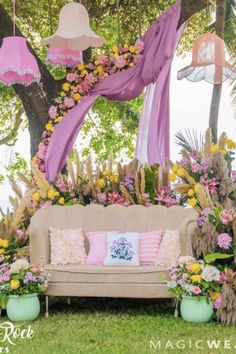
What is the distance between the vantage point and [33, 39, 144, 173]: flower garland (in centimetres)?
841

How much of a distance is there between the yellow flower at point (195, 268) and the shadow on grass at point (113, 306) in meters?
0.59

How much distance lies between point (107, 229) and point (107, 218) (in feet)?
0.36

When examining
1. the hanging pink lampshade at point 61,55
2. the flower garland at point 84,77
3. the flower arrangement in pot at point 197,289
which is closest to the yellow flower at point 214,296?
the flower arrangement in pot at point 197,289

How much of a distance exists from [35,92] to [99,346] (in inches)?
193

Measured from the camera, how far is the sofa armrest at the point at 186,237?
20.0 feet

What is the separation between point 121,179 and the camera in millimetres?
7277

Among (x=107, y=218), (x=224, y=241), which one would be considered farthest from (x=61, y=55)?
(x=224, y=241)

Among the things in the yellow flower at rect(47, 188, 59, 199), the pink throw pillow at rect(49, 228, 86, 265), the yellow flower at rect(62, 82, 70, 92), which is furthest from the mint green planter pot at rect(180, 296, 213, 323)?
the yellow flower at rect(62, 82, 70, 92)

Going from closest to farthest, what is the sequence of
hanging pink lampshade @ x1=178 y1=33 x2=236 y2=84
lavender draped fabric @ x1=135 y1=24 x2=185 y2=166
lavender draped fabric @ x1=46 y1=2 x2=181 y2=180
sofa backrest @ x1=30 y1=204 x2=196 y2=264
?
sofa backrest @ x1=30 y1=204 x2=196 y2=264 < hanging pink lampshade @ x1=178 y1=33 x2=236 y2=84 < lavender draped fabric @ x1=135 y1=24 x2=185 y2=166 < lavender draped fabric @ x1=46 y1=2 x2=181 y2=180

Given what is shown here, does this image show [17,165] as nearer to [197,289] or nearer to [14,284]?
[14,284]

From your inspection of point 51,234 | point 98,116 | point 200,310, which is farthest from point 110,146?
point 200,310

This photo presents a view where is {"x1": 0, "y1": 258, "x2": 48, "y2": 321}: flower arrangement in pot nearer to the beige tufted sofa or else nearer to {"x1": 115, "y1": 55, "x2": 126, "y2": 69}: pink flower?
the beige tufted sofa

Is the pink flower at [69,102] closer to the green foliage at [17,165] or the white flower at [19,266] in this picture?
the white flower at [19,266]

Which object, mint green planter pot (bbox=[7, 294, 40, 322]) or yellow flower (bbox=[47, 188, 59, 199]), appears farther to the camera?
yellow flower (bbox=[47, 188, 59, 199])
